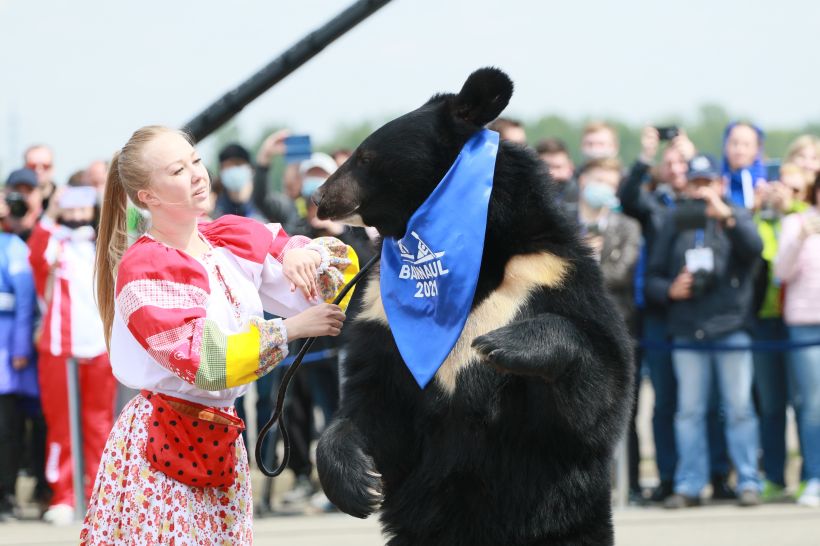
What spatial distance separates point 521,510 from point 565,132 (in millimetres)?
71098

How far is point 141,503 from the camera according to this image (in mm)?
3635

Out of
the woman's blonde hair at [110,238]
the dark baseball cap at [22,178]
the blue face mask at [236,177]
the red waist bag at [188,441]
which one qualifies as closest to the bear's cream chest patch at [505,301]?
the red waist bag at [188,441]

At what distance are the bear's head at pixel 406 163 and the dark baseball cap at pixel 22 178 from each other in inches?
215

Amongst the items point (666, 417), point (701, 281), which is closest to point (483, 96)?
point (701, 281)

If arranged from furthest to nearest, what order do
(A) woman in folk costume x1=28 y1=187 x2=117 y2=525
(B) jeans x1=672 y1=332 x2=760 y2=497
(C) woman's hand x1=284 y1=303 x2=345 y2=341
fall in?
1. (A) woman in folk costume x1=28 y1=187 x2=117 y2=525
2. (B) jeans x1=672 y1=332 x2=760 y2=497
3. (C) woman's hand x1=284 y1=303 x2=345 y2=341

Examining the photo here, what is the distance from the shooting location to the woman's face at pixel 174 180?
12.1 feet

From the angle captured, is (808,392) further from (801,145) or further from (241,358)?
(241,358)

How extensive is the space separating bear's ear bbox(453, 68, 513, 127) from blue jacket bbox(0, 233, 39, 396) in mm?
5135

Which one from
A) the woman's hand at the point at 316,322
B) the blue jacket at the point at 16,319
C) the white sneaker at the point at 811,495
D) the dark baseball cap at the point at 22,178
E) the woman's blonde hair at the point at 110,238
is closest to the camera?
the woman's hand at the point at 316,322

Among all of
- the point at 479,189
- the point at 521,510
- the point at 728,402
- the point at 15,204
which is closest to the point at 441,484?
the point at 521,510

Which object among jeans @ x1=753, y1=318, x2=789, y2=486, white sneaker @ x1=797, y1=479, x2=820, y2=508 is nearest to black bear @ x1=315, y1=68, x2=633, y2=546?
white sneaker @ x1=797, y1=479, x2=820, y2=508

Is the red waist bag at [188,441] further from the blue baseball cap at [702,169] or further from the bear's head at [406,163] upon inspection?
the blue baseball cap at [702,169]

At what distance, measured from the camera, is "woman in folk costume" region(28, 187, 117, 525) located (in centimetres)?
785

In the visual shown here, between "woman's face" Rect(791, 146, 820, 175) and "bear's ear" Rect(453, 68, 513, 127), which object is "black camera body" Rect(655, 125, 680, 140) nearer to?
"woman's face" Rect(791, 146, 820, 175)
